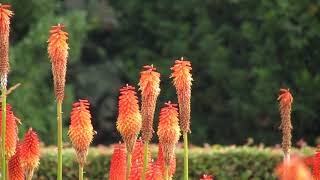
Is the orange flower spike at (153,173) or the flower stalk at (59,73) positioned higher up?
the flower stalk at (59,73)

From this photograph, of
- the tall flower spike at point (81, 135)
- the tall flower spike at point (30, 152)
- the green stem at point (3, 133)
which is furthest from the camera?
the tall flower spike at point (30, 152)

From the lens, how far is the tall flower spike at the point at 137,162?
382cm

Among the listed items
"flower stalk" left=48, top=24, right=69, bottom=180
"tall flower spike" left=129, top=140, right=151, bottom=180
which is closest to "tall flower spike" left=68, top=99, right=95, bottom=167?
"flower stalk" left=48, top=24, right=69, bottom=180

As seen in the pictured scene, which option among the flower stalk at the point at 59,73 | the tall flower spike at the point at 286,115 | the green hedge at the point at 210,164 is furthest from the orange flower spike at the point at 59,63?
the green hedge at the point at 210,164

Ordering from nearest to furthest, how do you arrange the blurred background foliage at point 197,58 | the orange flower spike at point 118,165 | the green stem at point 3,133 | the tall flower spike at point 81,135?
the green stem at point 3,133, the tall flower spike at point 81,135, the orange flower spike at point 118,165, the blurred background foliage at point 197,58

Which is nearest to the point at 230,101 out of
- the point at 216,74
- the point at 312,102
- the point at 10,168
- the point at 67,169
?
the point at 216,74

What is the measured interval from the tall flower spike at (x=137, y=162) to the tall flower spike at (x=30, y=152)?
1.35 ft

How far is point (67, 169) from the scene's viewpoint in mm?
9500

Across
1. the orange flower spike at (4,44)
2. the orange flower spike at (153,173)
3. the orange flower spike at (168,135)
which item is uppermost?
the orange flower spike at (4,44)

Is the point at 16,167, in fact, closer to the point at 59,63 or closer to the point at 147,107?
the point at 59,63

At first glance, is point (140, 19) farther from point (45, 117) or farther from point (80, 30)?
point (45, 117)

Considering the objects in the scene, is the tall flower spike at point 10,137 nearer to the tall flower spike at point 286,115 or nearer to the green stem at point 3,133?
the green stem at point 3,133

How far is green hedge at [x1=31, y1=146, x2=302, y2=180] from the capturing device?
946cm

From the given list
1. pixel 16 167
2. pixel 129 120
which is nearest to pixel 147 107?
pixel 129 120
